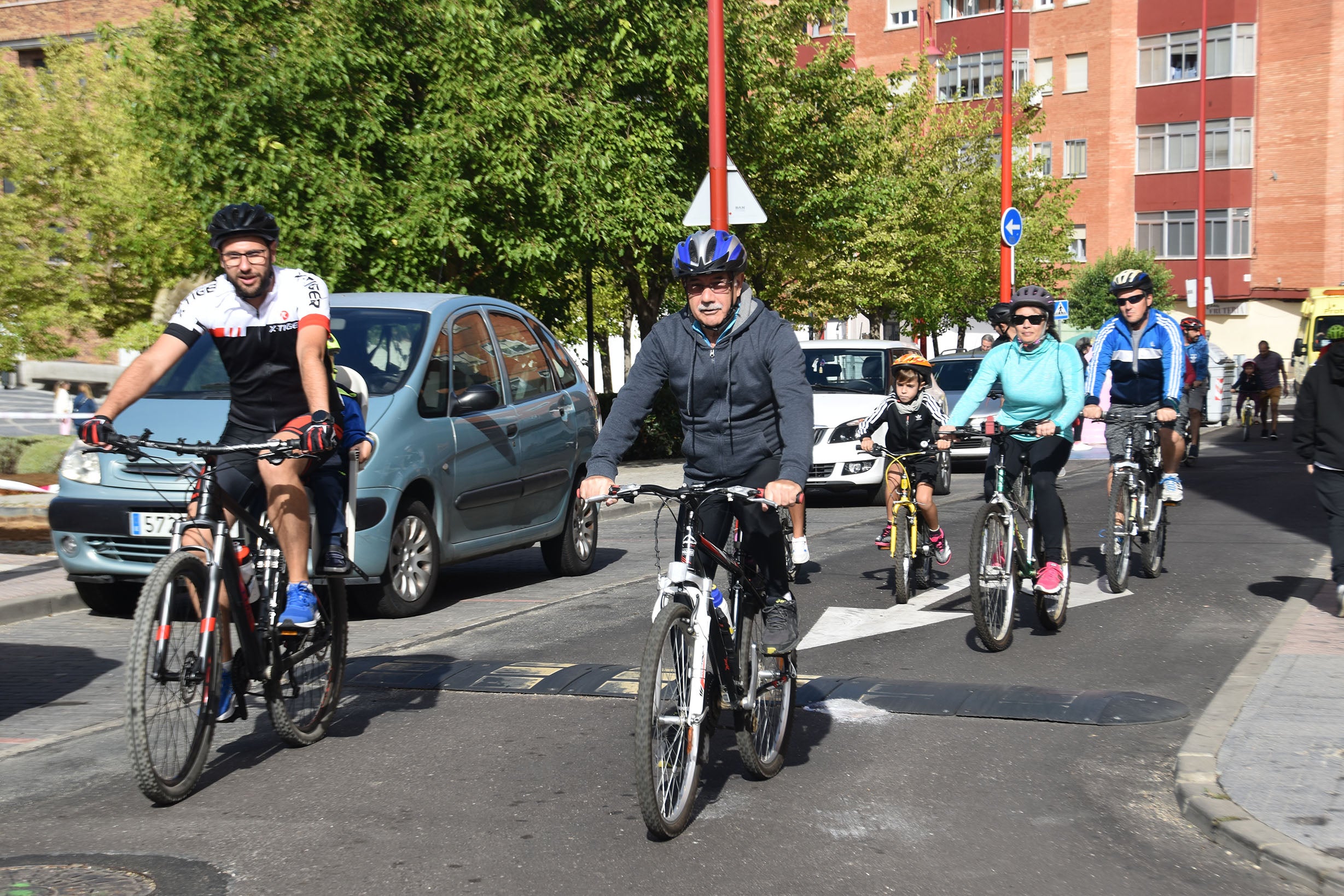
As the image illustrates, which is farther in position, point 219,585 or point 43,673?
point 43,673

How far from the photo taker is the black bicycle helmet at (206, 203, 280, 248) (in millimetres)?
5215

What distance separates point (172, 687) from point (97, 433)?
34.4 inches

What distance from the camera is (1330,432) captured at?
Result: 830 cm

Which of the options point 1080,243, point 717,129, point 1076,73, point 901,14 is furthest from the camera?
point 901,14

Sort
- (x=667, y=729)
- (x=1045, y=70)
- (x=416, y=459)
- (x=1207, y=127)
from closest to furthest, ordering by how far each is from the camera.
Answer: (x=667, y=729), (x=416, y=459), (x=1207, y=127), (x=1045, y=70)

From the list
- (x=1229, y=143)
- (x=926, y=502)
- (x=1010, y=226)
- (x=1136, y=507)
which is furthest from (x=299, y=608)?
(x=1229, y=143)

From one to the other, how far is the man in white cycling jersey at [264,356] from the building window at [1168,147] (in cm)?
5608

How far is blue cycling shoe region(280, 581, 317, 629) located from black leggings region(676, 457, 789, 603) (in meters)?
1.54

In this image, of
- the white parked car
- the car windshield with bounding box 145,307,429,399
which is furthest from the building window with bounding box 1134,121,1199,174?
the car windshield with bounding box 145,307,429,399

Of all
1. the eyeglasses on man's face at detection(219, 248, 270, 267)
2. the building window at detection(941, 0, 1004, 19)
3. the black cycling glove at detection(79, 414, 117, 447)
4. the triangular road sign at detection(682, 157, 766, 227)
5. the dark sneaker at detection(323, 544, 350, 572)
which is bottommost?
the dark sneaker at detection(323, 544, 350, 572)

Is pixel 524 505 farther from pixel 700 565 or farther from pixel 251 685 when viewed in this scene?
pixel 700 565

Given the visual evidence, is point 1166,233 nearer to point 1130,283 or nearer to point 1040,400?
point 1130,283

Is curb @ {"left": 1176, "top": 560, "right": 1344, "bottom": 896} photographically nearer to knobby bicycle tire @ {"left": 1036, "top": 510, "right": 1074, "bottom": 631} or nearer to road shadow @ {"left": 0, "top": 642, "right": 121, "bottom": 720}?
knobby bicycle tire @ {"left": 1036, "top": 510, "right": 1074, "bottom": 631}

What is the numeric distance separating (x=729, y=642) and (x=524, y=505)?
5212 millimetres
